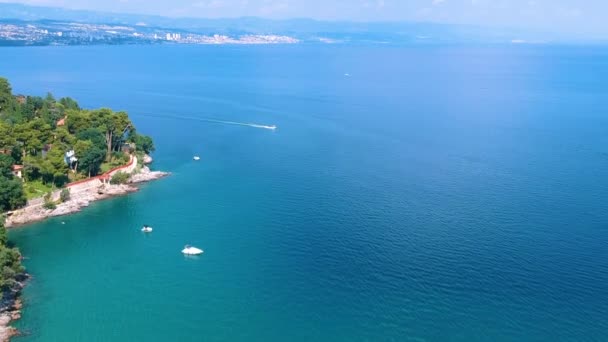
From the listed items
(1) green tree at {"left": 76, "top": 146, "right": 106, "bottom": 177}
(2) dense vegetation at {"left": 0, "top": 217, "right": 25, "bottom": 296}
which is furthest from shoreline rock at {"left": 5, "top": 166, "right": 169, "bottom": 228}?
(2) dense vegetation at {"left": 0, "top": 217, "right": 25, "bottom": 296}

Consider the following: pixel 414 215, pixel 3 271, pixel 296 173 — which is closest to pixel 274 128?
pixel 296 173

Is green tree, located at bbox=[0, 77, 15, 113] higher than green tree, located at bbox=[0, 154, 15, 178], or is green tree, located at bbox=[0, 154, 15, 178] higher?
green tree, located at bbox=[0, 77, 15, 113]

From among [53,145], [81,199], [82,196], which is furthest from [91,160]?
[81,199]

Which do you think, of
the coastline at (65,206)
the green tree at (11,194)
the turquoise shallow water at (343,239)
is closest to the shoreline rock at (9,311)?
the coastline at (65,206)

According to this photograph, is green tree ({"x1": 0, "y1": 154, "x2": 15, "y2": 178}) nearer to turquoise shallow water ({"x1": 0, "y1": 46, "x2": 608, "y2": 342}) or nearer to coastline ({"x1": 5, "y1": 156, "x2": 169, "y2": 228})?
coastline ({"x1": 5, "y1": 156, "x2": 169, "y2": 228})

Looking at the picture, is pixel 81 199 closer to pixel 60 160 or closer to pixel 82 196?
pixel 82 196

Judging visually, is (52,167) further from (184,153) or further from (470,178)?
(470,178)

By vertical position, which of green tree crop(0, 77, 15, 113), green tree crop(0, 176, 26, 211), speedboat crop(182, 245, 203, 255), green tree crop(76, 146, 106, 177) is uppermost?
green tree crop(0, 77, 15, 113)
